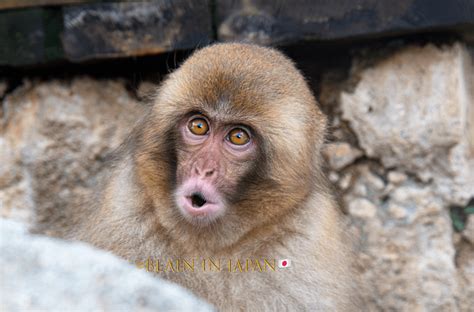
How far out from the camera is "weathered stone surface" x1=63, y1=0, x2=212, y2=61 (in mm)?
3275

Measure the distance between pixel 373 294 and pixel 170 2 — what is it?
1.79 m

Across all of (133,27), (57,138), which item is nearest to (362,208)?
(133,27)

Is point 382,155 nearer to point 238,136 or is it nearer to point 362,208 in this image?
point 362,208

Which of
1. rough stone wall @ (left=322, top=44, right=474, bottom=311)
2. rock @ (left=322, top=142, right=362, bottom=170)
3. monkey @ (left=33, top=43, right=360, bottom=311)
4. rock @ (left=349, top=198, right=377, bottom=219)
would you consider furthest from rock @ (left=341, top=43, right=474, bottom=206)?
monkey @ (left=33, top=43, right=360, bottom=311)

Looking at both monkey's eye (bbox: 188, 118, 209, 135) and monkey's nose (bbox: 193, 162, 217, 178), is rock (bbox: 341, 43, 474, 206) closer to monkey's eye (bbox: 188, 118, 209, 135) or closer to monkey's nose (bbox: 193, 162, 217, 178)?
monkey's eye (bbox: 188, 118, 209, 135)

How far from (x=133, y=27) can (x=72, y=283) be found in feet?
6.67

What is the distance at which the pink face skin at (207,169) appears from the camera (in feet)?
8.27

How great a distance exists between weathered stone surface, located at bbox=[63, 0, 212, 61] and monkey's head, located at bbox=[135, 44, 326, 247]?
1.88ft

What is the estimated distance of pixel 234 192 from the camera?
2.61 m

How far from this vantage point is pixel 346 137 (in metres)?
3.64

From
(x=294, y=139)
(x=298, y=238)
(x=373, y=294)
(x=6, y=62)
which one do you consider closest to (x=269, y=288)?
(x=298, y=238)

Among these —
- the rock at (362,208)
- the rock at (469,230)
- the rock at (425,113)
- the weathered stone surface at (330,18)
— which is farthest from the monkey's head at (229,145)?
the rock at (469,230)

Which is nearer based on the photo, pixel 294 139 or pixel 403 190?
pixel 294 139

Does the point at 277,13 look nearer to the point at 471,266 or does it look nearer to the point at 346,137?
the point at 346,137
